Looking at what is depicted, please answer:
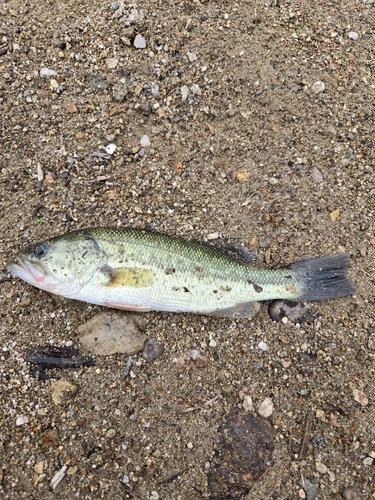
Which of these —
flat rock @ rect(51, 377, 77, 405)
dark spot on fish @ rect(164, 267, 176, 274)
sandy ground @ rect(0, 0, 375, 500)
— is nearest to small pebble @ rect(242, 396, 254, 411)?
sandy ground @ rect(0, 0, 375, 500)

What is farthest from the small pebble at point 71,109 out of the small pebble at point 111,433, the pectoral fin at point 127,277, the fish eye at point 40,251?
the small pebble at point 111,433

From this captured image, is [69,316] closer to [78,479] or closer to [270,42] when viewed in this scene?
[78,479]

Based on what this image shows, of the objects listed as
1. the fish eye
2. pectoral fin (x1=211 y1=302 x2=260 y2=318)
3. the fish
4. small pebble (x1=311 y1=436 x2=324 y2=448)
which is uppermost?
the fish eye

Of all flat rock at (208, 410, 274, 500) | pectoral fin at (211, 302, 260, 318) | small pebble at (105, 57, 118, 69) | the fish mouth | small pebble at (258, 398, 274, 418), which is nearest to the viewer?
flat rock at (208, 410, 274, 500)

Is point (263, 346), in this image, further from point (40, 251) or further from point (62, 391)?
point (40, 251)

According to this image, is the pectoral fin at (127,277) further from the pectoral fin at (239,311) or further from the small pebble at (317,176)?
the small pebble at (317,176)

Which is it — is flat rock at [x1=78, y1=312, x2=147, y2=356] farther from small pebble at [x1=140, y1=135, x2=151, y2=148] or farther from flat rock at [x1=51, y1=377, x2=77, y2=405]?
small pebble at [x1=140, y1=135, x2=151, y2=148]
